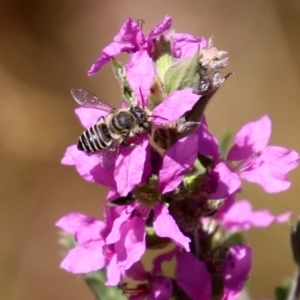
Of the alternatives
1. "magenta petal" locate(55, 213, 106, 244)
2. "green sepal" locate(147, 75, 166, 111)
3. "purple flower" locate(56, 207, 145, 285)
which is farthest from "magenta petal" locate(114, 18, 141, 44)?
"magenta petal" locate(55, 213, 106, 244)

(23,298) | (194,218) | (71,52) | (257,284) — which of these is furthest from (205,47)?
(71,52)

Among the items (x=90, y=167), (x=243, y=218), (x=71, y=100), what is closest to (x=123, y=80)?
(x=90, y=167)

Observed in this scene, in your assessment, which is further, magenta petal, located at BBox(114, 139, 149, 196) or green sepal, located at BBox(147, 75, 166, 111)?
green sepal, located at BBox(147, 75, 166, 111)

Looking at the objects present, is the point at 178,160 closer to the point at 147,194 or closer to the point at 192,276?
the point at 147,194

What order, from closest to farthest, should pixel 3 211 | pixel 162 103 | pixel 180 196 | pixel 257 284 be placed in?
pixel 162 103 → pixel 180 196 → pixel 257 284 → pixel 3 211

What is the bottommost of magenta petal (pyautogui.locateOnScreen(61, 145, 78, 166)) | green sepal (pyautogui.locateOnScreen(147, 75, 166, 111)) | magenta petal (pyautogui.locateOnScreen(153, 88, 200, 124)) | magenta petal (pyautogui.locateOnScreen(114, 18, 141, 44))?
magenta petal (pyautogui.locateOnScreen(61, 145, 78, 166))

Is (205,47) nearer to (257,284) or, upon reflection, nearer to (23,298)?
(257,284)

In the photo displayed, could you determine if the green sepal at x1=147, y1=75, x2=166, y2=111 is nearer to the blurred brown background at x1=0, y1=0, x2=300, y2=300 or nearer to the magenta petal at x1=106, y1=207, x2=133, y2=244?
the magenta petal at x1=106, y1=207, x2=133, y2=244
